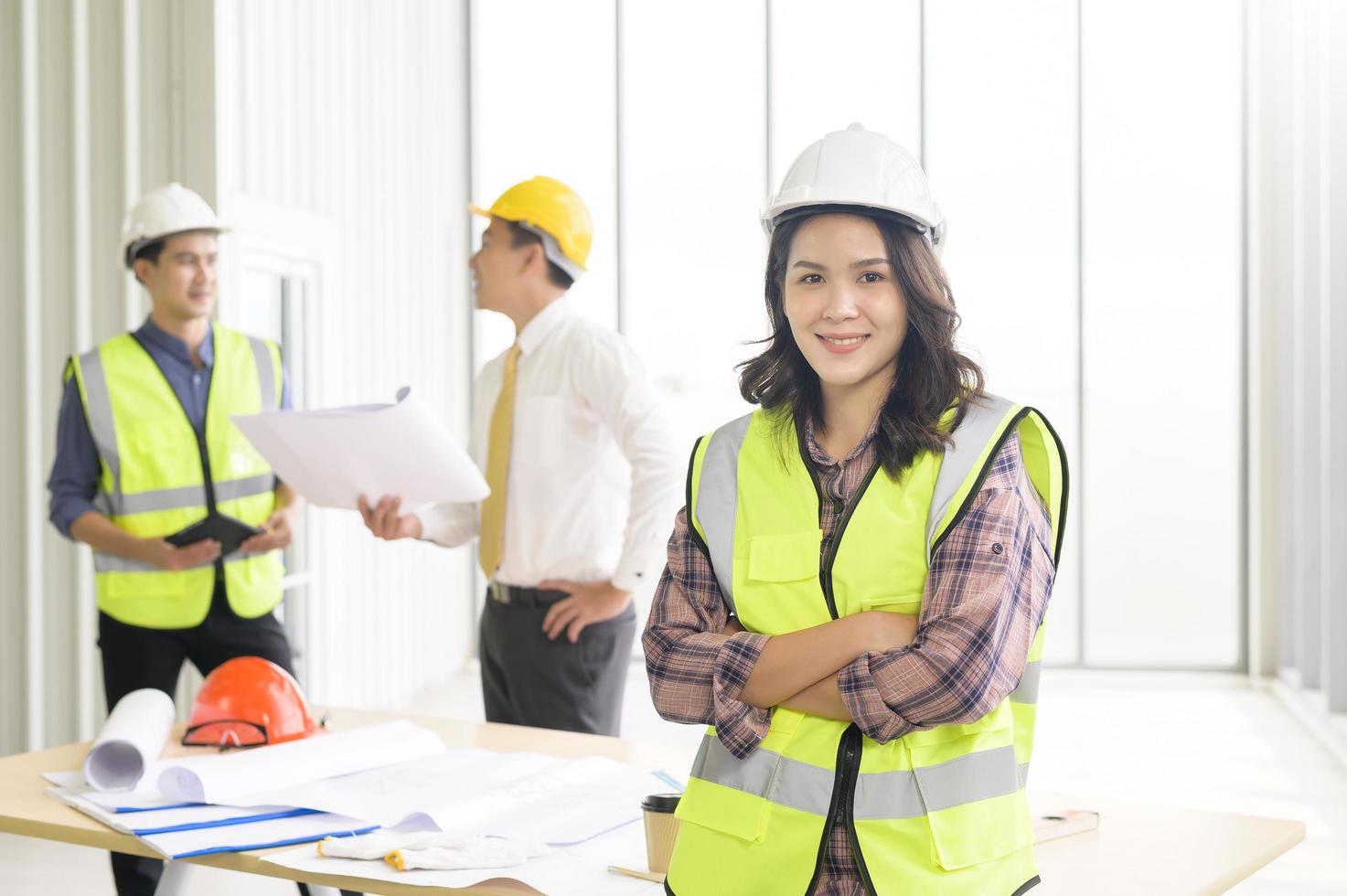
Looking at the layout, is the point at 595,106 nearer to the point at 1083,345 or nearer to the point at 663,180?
the point at 663,180

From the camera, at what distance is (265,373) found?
3.59 m

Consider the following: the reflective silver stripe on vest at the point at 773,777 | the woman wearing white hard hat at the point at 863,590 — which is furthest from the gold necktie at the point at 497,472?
the reflective silver stripe on vest at the point at 773,777

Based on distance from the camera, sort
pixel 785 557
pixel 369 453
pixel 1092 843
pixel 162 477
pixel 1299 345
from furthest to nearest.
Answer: pixel 1299 345
pixel 162 477
pixel 369 453
pixel 1092 843
pixel 785 557

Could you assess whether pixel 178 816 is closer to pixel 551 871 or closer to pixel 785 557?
pixel 551 871

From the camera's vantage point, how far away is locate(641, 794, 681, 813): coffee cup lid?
5.58 feet

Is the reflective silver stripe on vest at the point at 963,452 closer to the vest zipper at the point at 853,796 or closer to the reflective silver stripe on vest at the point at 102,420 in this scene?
the vest zipper at the point at 853,796

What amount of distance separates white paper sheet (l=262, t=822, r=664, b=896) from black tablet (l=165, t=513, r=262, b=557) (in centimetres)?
158

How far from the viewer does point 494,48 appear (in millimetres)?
8047

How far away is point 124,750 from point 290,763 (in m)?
0.30

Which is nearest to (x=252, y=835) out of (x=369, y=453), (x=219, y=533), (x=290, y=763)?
(x=290, y=763)

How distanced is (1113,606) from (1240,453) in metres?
1.16

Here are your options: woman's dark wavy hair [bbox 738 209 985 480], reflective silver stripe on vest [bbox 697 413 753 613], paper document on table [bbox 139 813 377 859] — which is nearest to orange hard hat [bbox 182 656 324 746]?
paper document on table [bbox 139 813 377 859]

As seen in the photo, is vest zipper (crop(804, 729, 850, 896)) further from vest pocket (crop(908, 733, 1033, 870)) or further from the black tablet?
the black tablet

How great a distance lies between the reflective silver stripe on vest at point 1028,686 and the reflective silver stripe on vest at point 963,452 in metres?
0.21
